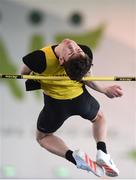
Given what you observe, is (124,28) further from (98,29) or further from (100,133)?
(100,133)

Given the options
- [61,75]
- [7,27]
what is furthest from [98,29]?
[61,75]

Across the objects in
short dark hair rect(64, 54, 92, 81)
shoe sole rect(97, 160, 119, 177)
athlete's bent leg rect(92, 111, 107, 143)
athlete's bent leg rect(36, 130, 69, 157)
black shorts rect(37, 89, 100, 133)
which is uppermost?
short dark hair rect(64, 54, 92, 81)

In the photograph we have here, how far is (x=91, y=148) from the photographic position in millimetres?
4242

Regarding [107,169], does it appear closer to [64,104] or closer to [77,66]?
[64,104]

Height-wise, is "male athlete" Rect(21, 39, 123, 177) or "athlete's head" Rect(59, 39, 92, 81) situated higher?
"athlete's head" Rect(59, 39, 92, 81)

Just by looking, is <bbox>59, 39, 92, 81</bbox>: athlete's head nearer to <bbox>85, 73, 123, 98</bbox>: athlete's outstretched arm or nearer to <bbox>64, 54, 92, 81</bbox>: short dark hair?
<bbox>64, 54, 92, 81</bbox>: short dark hair

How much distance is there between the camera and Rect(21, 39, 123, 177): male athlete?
3.24 m

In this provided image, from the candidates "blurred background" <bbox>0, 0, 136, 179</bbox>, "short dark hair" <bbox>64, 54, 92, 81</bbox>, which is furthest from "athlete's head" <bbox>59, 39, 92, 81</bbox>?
"blurred background" <bbox>0, 0, 136, 179</bbox>

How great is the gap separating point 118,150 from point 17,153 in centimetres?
67

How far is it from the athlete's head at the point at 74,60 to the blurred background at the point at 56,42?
3.22 ft

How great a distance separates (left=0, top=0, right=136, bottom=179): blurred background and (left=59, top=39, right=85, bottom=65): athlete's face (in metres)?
0.97

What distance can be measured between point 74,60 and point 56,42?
42.2 inches

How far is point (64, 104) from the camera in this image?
133 inches

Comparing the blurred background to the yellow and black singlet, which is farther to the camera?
the blurred background
